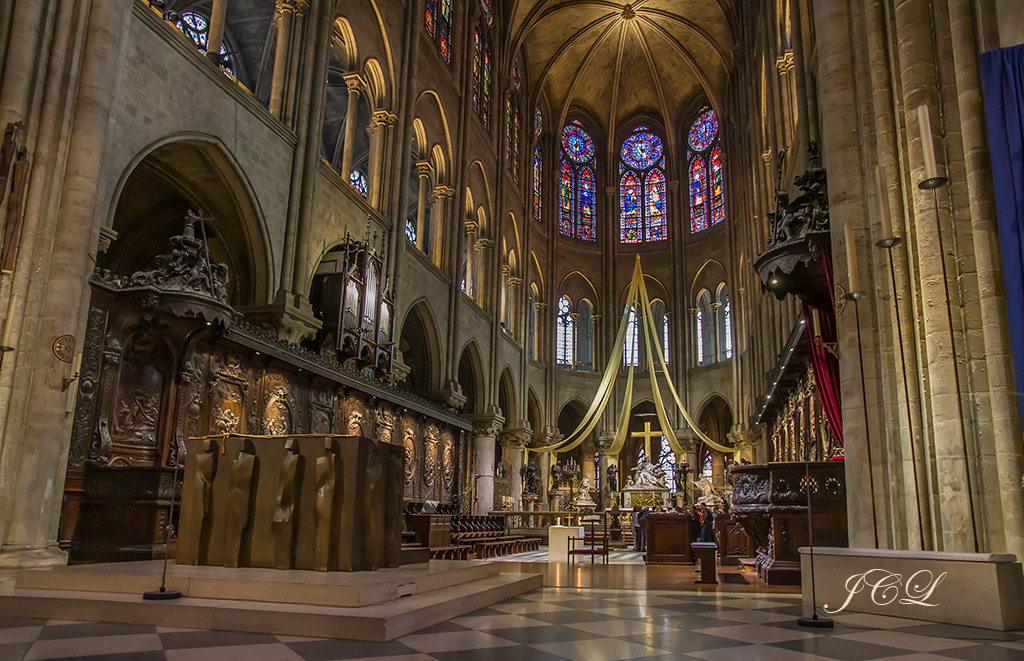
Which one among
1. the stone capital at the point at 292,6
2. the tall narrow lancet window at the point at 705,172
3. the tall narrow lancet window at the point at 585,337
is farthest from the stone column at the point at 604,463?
the stone capital at the point at 292,6

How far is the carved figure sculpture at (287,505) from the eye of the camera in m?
4.68

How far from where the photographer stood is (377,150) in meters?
16.7

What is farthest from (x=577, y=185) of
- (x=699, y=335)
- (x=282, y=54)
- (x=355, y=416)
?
(x=282, y=54)

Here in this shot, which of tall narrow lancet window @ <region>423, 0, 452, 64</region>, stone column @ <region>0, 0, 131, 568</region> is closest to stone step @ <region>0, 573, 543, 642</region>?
stone column @ <region>0, 0, 131, 568</region>

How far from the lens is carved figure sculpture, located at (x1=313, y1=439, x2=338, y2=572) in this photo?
4598mm

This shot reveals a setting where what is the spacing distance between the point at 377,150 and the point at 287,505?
1302 cm

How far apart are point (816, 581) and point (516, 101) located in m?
24.8

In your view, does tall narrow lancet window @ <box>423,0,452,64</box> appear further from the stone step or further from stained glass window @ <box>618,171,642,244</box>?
the stone step

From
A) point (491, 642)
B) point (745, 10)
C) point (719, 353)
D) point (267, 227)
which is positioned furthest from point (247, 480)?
point (719, 353)

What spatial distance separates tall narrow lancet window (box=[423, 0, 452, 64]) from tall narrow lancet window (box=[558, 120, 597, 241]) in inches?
422

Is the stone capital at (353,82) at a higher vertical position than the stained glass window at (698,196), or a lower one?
lower

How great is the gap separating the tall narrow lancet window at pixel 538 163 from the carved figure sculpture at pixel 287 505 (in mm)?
25103

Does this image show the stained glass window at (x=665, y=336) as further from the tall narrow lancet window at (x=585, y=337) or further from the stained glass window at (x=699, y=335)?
the tall narrow lancet window at (x=585, y=337)

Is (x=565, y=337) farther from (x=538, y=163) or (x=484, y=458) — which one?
(x=484, y=458)
